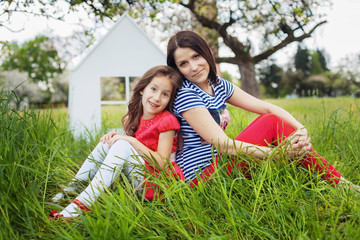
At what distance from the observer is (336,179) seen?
6.60ft

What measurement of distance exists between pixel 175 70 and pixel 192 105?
1.18 feet

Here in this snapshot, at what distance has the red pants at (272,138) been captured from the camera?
1989mm

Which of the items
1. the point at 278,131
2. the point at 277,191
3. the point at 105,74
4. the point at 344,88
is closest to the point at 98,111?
the point at 105,74

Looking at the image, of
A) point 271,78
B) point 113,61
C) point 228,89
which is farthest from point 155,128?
point 271,78

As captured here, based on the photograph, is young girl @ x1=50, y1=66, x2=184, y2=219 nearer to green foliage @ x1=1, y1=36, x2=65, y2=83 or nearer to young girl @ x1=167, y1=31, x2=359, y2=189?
young girl @ x1=167, y1=31, x2=359, y2=189

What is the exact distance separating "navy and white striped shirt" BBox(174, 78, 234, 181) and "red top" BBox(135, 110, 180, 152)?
0.26ft

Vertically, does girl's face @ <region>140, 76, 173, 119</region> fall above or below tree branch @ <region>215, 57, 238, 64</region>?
below

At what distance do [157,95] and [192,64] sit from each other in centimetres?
32

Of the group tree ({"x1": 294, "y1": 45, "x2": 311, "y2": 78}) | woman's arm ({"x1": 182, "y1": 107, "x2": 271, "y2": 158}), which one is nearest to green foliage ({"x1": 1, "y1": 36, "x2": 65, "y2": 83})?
tree ({"x1": 294, "y1": 45, "x2": 311, "y2": 78})

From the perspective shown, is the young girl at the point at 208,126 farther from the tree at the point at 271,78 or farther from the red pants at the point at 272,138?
the tree at the point at 271,78

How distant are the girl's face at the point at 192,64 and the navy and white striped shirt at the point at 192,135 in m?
0.07

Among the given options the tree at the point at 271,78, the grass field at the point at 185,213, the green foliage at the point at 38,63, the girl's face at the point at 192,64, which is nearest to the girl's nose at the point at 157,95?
the girl's face at the point at 192,64

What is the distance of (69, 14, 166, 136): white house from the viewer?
4480 millimetres

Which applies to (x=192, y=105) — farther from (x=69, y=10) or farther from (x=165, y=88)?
(x=69, y=10)
